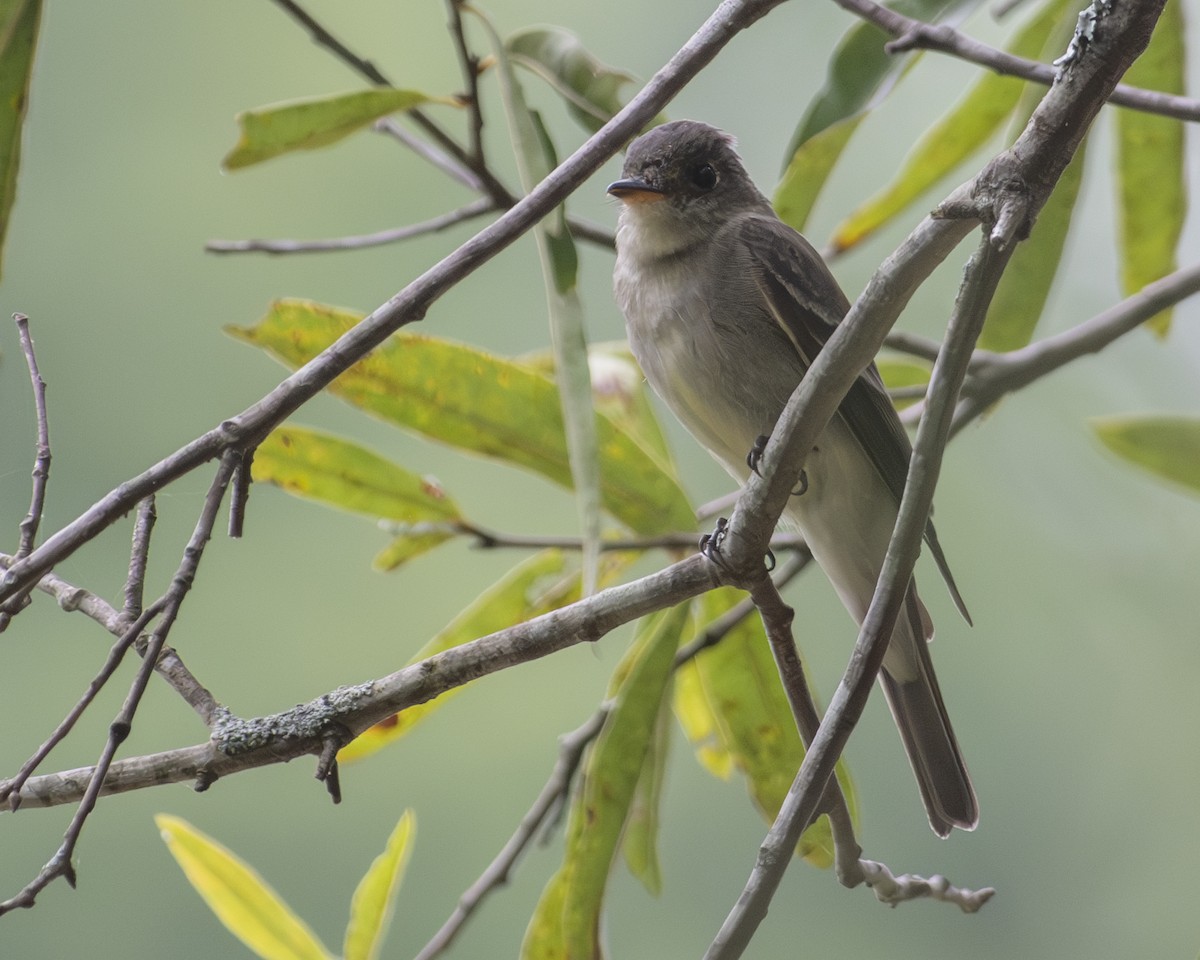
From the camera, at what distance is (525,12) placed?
4242mm

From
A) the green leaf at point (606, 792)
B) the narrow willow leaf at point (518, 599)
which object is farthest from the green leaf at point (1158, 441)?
the narrow willow leaf at point (518, 599)

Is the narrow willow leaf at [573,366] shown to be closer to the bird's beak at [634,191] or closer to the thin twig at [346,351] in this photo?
the thin twig at [346,351]

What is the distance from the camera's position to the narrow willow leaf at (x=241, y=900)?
1.49m

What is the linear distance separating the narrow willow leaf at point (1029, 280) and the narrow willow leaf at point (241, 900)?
1066 millimetres

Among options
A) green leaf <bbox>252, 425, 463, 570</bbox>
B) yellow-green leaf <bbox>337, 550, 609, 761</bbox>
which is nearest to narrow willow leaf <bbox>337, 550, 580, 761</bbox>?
yellow-green leaf <bbox>337, 550, 609, 761</bbox>

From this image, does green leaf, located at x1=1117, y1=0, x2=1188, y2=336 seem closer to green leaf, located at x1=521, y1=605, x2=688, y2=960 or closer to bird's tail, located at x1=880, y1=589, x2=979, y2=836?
bird's tail, located at x1=880, y1=589, x2=979, y2=836

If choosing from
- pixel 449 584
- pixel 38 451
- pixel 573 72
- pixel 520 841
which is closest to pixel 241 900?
pixel 520 841

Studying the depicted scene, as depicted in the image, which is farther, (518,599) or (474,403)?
(518,599)

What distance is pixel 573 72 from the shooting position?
160 centimetres

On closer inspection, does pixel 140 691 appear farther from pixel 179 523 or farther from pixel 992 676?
pixel 992 676

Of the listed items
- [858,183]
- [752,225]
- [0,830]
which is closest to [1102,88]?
[752,225]

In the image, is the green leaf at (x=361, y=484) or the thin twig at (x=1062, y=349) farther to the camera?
the green leaf at (x=361, y=484)

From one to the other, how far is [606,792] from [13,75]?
3.16ft

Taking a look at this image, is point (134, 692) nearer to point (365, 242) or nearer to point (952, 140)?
point (365, 242)
